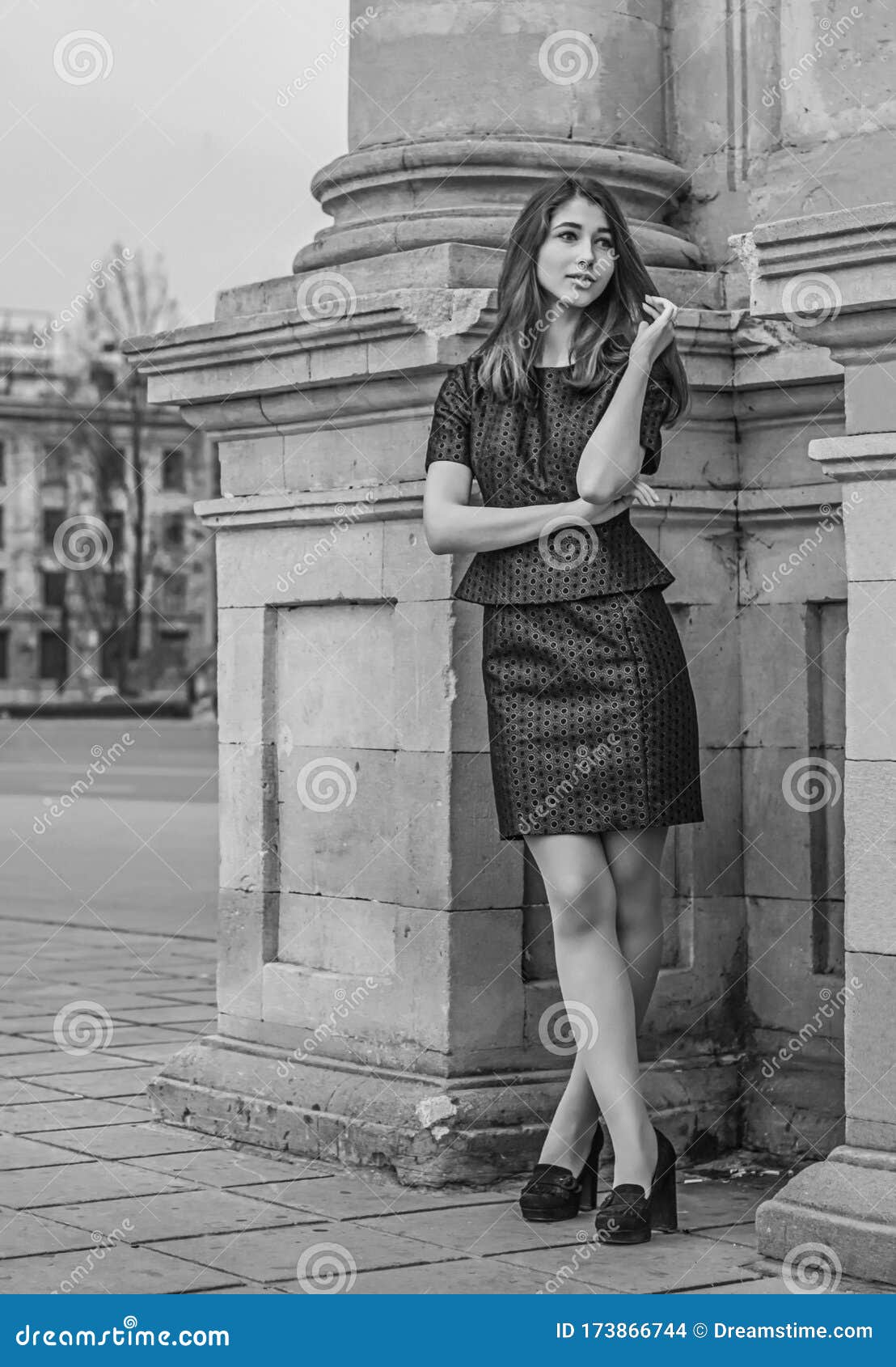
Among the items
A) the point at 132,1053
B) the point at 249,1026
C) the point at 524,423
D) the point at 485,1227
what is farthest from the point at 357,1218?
the point at 132,1053

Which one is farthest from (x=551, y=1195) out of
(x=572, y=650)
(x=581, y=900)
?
(x=572, y=650)

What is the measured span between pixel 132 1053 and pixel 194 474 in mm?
57452

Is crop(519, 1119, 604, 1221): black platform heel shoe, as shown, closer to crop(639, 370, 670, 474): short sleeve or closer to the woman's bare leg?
the woman's bare leg

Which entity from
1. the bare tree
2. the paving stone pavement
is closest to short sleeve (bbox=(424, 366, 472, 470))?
the paving stone pavement

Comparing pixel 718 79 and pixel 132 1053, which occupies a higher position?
pixel 718 79

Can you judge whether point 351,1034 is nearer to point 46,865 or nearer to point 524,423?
point 524,423

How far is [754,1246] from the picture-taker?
14.9 feet

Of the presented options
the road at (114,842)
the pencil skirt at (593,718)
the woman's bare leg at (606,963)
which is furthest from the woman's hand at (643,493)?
the road at (114,842)

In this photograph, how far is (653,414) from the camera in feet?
15.3

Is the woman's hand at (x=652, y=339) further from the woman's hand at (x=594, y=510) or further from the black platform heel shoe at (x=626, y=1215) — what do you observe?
the black platform heel shoe at (x=626, y=1215)

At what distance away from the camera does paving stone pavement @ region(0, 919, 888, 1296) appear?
13.8ft

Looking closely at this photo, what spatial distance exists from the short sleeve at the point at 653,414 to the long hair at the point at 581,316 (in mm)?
16

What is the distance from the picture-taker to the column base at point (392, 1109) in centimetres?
515

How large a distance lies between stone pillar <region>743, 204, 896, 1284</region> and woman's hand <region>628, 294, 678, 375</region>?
0.21m
